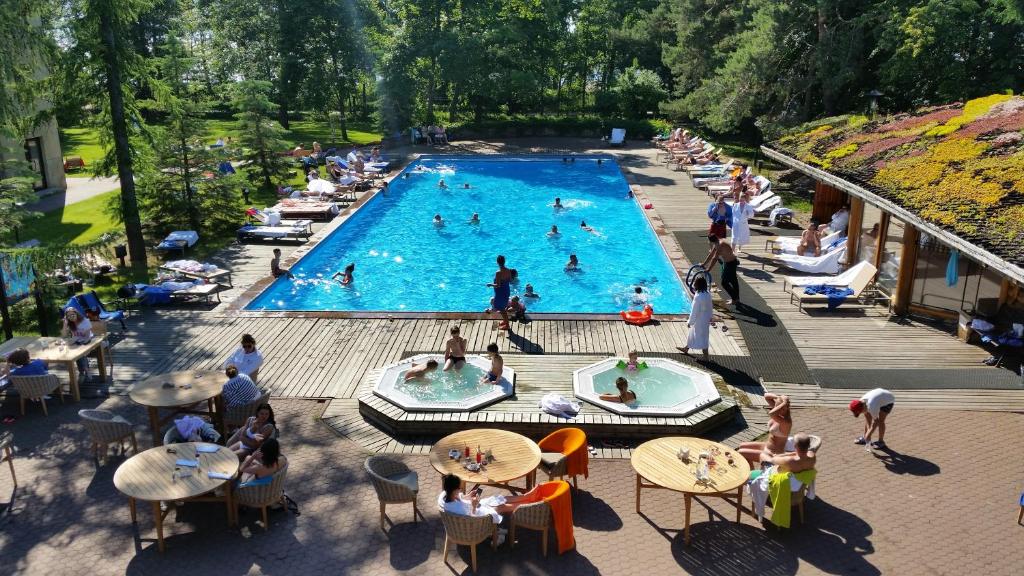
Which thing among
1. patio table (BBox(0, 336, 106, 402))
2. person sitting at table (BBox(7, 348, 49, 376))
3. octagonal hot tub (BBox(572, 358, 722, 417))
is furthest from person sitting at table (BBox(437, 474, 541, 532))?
person sitting at table (BBox(7, 348, 49, 376))

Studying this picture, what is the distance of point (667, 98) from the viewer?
48.6 meters

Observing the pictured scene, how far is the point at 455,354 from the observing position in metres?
12.7

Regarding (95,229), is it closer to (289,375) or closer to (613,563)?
(289,375)

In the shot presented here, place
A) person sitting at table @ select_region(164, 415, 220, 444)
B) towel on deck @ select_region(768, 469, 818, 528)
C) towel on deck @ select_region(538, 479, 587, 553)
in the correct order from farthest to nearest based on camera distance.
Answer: person sitting at table @ select_region(164, 415, 220, 444), towel on deck @ select_region(768, 469, 818, 528), towel on deck @ select_region(538, 479, 587, 553)

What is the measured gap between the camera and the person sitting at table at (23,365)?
11.6 metres

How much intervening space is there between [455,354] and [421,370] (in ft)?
2.16

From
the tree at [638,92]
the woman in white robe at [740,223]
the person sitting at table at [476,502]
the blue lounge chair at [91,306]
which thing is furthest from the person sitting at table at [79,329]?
the tree at [638,92]

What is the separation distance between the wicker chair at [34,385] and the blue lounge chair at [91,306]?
3.06 metres

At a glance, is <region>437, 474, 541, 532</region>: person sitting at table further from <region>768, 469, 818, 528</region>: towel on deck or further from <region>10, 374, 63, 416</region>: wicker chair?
<region>10, 374, 63, 416</region>: wicker chair

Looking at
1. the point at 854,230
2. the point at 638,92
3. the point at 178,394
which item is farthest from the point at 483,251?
the point at 638,92

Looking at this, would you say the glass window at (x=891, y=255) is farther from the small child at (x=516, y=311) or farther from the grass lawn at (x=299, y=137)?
the grass lawn at (x=299, y=137)

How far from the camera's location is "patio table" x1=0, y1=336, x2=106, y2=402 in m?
12.0

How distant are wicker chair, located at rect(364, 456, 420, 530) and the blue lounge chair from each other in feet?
28.1

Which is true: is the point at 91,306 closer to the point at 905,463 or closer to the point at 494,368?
the point at 494,368
